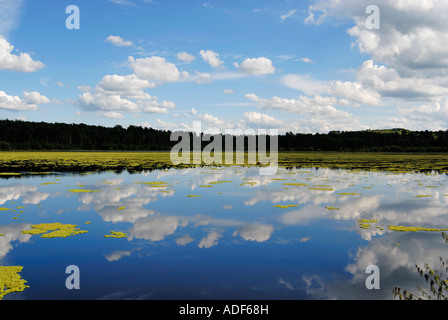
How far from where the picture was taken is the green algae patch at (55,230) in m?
10.5

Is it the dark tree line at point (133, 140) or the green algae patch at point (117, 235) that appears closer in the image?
the green algae patch at point (117, 235)

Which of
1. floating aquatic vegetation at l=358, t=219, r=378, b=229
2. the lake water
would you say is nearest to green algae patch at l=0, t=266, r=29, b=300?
the lake water

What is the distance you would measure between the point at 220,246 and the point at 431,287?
204 inches

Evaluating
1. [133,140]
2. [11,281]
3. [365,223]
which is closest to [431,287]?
[365,223]

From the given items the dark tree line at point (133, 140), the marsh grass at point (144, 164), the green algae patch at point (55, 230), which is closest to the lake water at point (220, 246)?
the green algae patch at point (55, 230)

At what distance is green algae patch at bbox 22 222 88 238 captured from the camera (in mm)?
10547

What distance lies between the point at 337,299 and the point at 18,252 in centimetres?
825

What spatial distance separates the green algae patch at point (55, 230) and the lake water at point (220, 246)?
0.94ft

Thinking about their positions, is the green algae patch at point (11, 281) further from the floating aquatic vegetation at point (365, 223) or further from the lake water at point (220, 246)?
the floating aquatic vegetation at point (365, 223)

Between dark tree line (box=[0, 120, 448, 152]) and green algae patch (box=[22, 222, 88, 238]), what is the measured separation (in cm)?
12719

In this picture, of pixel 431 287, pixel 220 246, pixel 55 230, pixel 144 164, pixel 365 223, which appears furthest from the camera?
pixel 144 164

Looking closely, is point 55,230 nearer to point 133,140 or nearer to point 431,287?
point 431,287

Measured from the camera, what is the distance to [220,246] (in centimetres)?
943
